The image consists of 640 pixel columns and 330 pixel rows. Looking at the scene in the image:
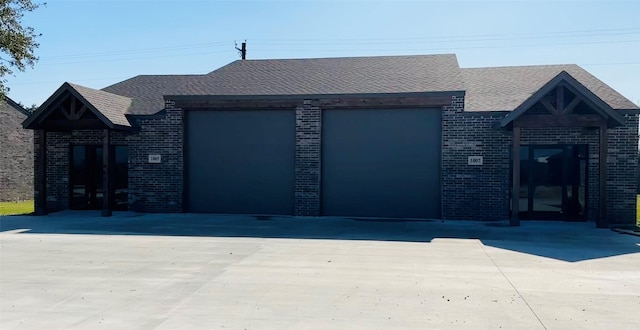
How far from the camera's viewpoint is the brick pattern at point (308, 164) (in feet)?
56.5

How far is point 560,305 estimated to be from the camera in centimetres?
655

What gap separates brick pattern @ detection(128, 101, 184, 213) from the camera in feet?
59.5

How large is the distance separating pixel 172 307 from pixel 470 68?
18.1m

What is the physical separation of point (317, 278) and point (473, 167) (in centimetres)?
974

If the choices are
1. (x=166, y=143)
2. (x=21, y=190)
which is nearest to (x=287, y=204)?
(x=166, y=143)

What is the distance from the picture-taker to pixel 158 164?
18219 millimetres

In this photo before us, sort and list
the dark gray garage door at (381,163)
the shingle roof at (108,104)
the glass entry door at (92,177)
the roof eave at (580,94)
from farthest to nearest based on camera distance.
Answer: the glass entry door at (92,177), the shingle roof at (108,104), the dark gray garage door at (381,163), the roof eave at (580,94)

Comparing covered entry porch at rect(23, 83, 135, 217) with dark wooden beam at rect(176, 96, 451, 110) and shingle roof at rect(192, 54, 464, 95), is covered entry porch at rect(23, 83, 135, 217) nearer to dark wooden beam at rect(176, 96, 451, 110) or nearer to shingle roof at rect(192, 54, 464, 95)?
dark wooden beam at rect(176, 96, 451, 110)

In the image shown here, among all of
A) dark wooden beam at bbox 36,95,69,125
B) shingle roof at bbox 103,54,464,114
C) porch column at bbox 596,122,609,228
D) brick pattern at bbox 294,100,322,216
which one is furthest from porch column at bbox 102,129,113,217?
porch column at bbox 596,122,609,228

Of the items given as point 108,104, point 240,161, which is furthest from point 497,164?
point 108,104

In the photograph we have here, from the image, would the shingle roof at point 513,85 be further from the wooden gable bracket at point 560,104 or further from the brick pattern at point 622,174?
the wooden gable bracket at point 560,104

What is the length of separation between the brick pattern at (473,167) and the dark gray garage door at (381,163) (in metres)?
0.43

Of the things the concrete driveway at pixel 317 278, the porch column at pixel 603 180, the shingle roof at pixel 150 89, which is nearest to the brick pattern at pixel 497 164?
the porch column at pixel 603 180

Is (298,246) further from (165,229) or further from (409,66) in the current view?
(409,66)
